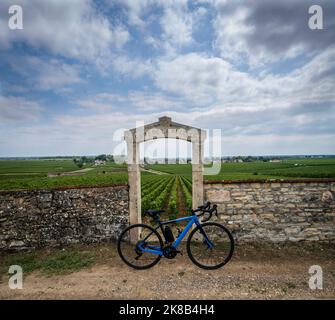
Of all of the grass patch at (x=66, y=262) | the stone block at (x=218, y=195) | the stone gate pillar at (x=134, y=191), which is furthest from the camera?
the stone gate pillar at (x=134, y=191)

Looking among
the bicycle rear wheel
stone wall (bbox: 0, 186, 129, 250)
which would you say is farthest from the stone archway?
the bicycle rear wheel

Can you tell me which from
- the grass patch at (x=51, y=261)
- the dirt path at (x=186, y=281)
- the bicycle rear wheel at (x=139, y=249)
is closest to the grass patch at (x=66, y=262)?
the grass patch at (x=51, y=261)

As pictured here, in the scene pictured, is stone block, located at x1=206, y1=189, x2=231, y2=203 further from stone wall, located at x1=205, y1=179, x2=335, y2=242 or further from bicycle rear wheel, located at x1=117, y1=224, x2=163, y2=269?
bicycle rear wheel, located at x1=117, y1=224, x2=163, y2=269

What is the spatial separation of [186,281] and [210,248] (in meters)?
0.89

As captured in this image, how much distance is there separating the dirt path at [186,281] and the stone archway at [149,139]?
1733mm

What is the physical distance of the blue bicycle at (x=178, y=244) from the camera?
4309mm

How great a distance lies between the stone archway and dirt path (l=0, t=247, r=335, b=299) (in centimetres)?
173

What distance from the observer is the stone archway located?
589cm

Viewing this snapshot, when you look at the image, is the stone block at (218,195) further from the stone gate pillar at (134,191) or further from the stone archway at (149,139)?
the stone gate pillar at (134,191)
